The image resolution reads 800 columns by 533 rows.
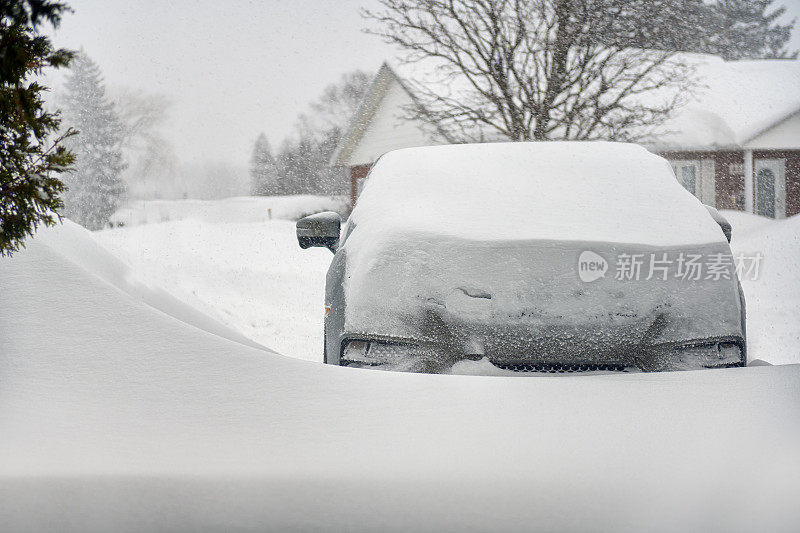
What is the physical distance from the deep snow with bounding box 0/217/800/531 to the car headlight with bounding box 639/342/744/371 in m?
0.70

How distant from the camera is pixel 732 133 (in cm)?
2022

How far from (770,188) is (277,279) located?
1704cm

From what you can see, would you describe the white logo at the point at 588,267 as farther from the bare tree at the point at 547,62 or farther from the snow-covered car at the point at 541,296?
the bare tree at the point at 547,62

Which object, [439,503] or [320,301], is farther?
[320,301]

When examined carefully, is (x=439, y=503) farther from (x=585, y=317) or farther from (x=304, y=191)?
(x=304, y=191)

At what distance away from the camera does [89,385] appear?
1.57 m

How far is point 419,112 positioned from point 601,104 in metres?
2.86

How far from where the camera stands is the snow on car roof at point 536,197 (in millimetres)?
2664

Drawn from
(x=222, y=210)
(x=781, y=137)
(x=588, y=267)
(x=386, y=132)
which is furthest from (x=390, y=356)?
(x=222, y=210)

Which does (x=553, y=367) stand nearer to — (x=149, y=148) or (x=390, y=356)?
(x=390, y=356)

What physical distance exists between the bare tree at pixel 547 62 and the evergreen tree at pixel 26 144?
9.81 meters

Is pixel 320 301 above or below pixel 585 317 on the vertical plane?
below

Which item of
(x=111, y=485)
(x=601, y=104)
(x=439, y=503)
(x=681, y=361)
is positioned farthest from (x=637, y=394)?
(x=601, y=104)

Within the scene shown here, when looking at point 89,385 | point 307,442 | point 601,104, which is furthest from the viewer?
point 601,104
